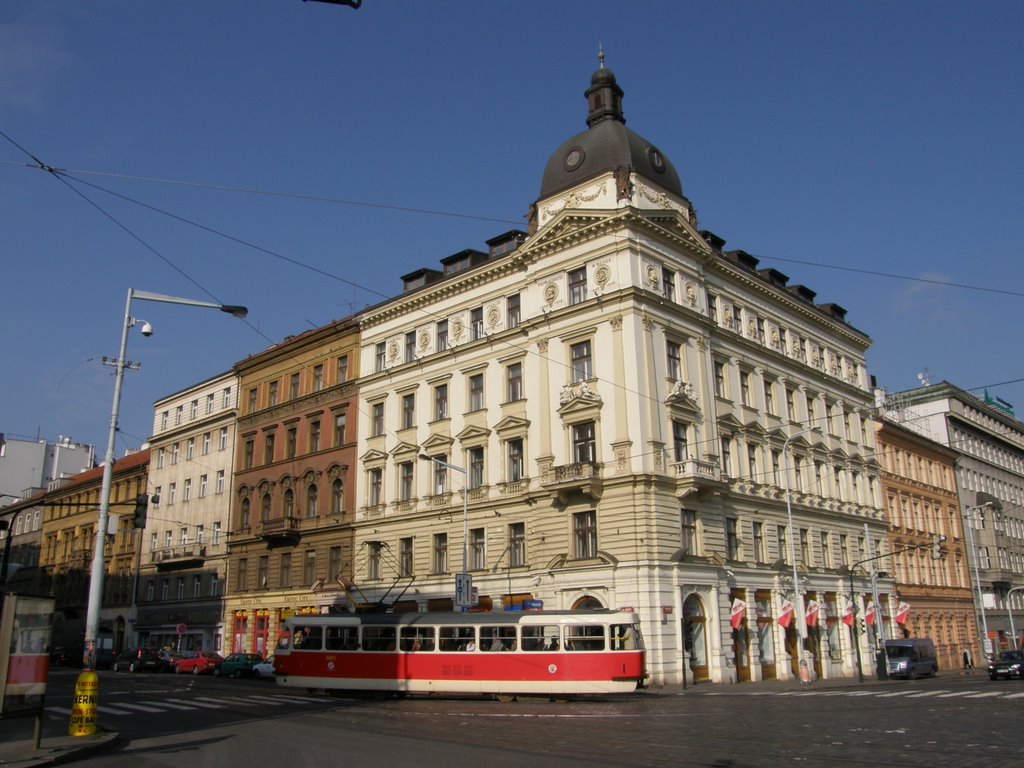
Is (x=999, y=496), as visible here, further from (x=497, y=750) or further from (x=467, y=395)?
(x=497, y=750)

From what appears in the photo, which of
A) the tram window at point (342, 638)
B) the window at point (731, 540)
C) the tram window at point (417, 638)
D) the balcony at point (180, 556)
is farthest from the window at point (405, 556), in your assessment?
the balcony at point (180, 556)

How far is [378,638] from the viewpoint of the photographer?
101 feet

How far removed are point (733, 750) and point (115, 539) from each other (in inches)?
2734

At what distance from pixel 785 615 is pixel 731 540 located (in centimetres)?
455

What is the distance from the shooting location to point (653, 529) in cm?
3578

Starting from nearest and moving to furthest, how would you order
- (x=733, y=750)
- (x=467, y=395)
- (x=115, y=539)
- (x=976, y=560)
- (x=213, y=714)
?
(x=733, y=750), (x=213, y=714), (x=467, y=395), (x=976, y=560), (x=115, y=539)

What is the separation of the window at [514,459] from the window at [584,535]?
451cm

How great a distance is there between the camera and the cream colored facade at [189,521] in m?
60.5

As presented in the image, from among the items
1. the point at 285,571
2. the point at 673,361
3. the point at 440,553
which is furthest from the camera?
the point at 285,571

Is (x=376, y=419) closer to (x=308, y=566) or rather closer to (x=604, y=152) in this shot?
(x=308, y=566)

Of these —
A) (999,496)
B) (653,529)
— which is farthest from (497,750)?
(999,496)

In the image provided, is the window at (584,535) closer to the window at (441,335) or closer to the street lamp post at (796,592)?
the street lamp post at (796,592)

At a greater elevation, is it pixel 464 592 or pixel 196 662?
pixel 464 592

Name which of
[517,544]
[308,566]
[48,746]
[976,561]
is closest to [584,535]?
[517,544]
